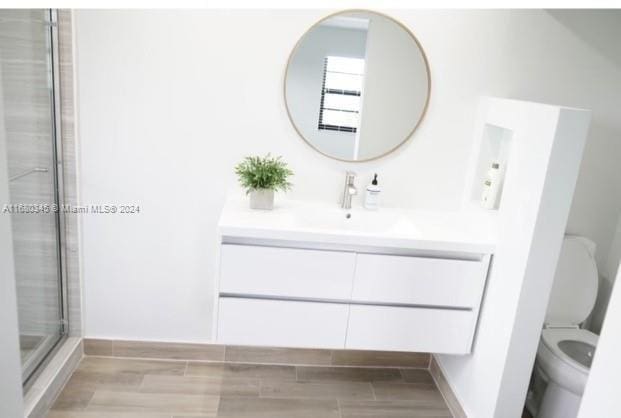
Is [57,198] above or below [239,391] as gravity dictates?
above

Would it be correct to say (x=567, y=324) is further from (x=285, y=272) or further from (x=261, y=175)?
(x=261, y=175)

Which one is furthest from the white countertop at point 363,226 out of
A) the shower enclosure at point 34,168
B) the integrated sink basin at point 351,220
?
the shower enclosure at point 34,168

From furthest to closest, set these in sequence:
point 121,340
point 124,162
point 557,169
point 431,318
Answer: point 121,340, point 124,162, point 431,318, point 557,169

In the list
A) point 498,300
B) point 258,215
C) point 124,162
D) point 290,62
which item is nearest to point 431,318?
point 498,300

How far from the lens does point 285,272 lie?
2039 mm

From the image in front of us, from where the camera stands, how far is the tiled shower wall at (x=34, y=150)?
1.98m

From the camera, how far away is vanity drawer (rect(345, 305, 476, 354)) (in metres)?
2.13

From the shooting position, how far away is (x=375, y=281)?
2.09 m

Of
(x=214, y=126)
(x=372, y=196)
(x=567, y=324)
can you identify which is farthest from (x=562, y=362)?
(x=214, y=126)

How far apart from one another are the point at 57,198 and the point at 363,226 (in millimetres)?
1444

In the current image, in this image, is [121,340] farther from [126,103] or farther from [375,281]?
[375,281]

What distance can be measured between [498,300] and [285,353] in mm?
1171

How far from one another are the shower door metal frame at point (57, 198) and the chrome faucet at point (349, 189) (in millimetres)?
1322

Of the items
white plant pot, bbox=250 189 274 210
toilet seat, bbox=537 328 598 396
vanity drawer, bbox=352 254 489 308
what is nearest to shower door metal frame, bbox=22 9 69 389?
white plant pot, bbox=250 189 274 210
